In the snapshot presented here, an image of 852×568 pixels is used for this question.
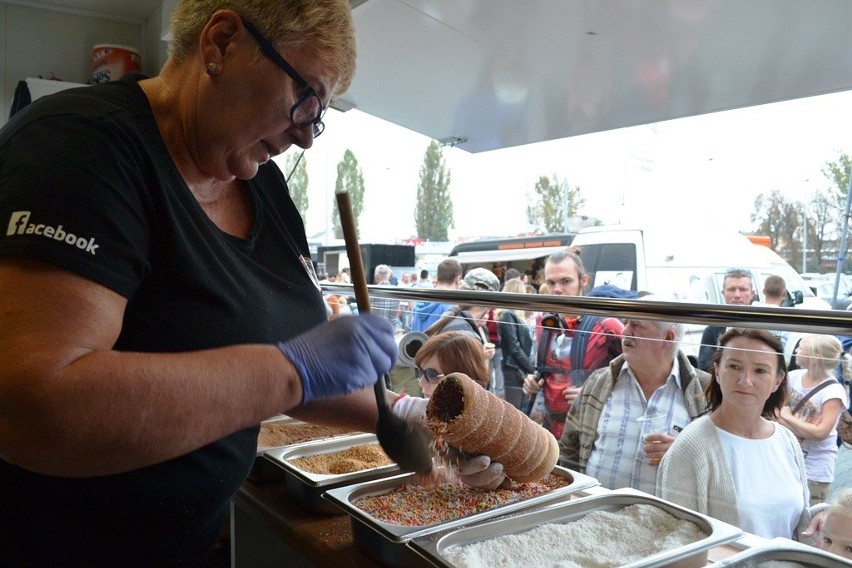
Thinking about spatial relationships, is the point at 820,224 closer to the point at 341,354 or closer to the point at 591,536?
the point at 591,536

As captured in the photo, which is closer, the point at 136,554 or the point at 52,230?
the point at 52,230

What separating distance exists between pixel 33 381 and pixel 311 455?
0.88 metres

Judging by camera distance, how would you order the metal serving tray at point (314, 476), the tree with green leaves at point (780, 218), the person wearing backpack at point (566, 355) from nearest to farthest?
the metal serving tray at point (314, 476)
the person wearing backpack at point (566, 355)
the tree with green leaves at point (780, 218)

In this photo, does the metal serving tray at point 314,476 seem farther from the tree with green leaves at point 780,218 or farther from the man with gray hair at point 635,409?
the tree with green leaves at point 780,218

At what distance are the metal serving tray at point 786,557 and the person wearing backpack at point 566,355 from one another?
18.1 inches

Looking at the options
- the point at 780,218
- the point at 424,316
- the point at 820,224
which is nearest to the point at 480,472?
the point at 424,316

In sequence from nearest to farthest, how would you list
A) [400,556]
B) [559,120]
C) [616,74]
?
[400,556] → [616,74] → [559,120]

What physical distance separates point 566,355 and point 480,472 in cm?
42

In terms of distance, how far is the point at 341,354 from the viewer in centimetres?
76

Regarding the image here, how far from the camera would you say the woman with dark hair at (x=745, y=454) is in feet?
3.33

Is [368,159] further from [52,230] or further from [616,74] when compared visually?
[52,230]

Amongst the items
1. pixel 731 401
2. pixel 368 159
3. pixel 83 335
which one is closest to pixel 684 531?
pixel 731 401

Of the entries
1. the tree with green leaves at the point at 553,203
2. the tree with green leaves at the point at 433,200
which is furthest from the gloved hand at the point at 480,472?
the tree with green leaves at the point at 553,203

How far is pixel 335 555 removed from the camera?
1.00m
